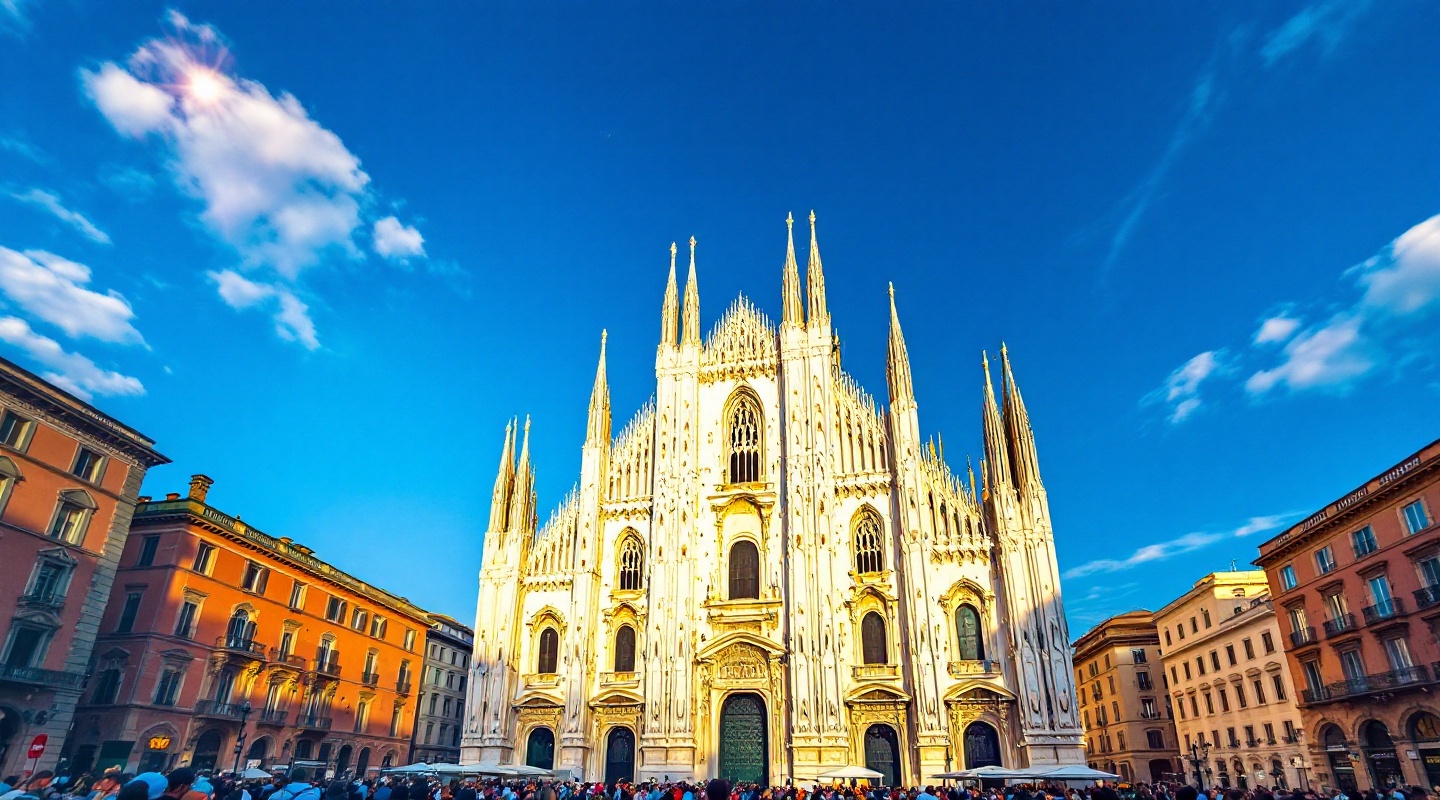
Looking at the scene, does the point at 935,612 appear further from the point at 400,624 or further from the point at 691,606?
the point at 400,624

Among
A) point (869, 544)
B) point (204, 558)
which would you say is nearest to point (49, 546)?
point (204, 558)

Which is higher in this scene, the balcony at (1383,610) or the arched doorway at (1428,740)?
the balcony at (1383,610)

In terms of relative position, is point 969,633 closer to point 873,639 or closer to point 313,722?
point 873,639

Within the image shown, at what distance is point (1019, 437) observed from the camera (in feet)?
126

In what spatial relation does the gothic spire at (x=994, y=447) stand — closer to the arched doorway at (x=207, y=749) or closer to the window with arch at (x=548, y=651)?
the window with arch at (x=548, y=651)

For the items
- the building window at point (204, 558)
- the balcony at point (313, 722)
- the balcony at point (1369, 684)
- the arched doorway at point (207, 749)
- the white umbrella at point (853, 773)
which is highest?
the building window at point (204, 558)

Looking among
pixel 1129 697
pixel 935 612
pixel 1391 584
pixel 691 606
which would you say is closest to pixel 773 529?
pixel 691 606

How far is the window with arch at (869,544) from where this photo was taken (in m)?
37.8

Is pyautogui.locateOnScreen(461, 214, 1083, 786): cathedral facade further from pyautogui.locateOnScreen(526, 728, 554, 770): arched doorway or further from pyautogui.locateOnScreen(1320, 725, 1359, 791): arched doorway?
pyautogui.locateOnScreen(1320, 725, 1359, 791): arched doorway

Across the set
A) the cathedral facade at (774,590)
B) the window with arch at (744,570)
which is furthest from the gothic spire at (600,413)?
the window with arch at (744,570)

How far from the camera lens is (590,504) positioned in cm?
4144

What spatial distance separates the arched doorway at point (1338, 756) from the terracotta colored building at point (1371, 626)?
0.05 meters

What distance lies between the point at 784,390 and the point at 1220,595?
3006 centimetres

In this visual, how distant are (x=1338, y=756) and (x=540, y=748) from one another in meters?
34.3
